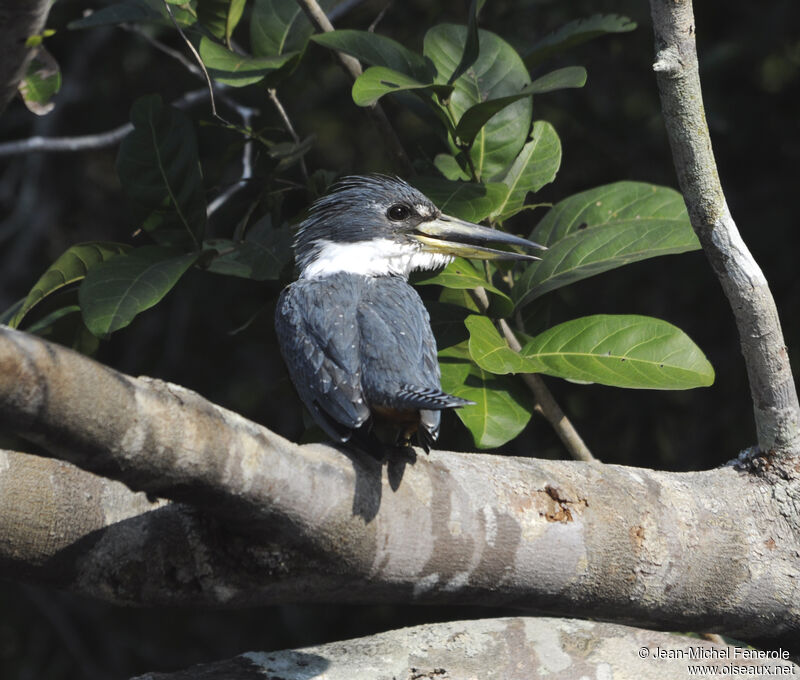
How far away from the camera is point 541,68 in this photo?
3.59 meters

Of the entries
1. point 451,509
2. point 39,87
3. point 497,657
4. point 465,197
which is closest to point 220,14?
point 39,87

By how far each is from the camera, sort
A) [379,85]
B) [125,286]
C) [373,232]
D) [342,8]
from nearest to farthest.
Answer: [379,85] → [125,286] → [373,232] → [342,8]

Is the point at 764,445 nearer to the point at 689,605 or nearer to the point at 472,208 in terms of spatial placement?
the point at 689,605

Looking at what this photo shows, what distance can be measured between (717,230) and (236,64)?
1.06 m

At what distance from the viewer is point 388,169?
10.0 ft

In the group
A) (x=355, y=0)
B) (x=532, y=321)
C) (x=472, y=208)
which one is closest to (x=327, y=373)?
(x=472, y=208)

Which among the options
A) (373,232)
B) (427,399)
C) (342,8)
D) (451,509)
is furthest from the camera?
(342,8)

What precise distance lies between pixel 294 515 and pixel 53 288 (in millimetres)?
1023

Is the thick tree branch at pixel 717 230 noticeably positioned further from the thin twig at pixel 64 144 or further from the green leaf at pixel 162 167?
the thin twig at pixel 64 144

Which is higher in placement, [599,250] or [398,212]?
[599,250]

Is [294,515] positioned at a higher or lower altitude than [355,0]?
lower

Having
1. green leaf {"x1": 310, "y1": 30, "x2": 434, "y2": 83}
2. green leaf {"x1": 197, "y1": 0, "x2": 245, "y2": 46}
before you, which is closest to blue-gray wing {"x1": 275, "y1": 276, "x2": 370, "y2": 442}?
green leaf {"x1": 310, "y1": 30, "x2": 434, "y2": 83}

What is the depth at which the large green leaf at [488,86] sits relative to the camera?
85.3 inches

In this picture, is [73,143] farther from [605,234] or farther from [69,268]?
[605,234]
